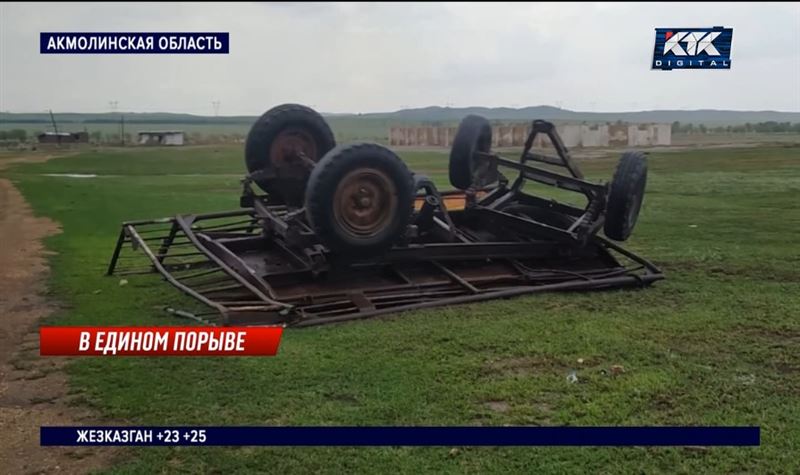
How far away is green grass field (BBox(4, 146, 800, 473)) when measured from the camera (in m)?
4.00

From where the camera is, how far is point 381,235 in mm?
7297

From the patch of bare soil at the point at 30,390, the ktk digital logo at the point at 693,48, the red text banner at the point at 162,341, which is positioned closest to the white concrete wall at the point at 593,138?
the ktk digital logo at the point at 693,48

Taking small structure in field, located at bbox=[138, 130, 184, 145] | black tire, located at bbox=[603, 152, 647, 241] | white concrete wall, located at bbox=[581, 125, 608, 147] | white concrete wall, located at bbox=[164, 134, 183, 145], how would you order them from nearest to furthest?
black tire, located at bbox=[603, 152, 647, 241]
white concrete wall, located at bbox=[581, 125, 608, 147]
small structure in field, located at bbox=[138, 130, 184, 145]
white concrete wall, located at bbox=[164, 134, 183, 145]

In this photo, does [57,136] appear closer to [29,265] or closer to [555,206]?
[29,265]

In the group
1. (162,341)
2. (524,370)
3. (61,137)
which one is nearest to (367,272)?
(524,370)

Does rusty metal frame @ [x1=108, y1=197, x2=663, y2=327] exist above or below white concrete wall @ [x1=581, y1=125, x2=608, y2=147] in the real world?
below

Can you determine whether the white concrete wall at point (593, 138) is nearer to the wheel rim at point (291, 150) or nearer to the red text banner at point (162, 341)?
the wheel rim at point (291, 150)

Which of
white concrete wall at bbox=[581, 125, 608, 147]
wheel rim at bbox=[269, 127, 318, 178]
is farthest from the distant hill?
white concrete wall at bbox=[581, 125, 608, 147]

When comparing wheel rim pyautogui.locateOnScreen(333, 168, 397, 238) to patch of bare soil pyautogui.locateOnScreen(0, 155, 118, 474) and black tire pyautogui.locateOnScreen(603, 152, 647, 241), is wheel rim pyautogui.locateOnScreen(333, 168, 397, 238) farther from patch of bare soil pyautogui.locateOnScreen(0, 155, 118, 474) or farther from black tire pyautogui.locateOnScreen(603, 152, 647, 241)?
patch of bare soil pyautogui.locateOnScreen(0, 155, 118, 474)

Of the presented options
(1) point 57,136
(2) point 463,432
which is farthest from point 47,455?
(1) point 57,136

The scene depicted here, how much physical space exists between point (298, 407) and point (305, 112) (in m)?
4.44

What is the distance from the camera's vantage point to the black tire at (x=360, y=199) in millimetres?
6883

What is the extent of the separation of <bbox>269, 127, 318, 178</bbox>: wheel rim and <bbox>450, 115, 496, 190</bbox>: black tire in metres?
1.97

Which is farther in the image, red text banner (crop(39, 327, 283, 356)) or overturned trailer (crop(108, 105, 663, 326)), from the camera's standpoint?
overturned trailer (crop(108, 105, 663, 326))
